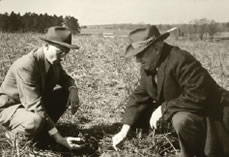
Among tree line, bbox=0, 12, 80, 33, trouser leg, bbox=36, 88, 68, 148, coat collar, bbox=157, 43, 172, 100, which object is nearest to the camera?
coat collar, bbox=157, 43, 172, 100

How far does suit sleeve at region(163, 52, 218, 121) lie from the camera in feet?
7.77

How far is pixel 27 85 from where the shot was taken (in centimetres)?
257

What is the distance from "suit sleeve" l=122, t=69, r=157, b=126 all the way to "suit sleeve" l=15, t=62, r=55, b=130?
65 centimetres

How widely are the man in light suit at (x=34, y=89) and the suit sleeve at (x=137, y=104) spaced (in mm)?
481

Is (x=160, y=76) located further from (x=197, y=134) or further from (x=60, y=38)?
(x=60, y=38)

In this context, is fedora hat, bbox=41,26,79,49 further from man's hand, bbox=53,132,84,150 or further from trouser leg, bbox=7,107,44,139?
man's hand, bbox=53,132,84,150

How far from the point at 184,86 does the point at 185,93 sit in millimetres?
57

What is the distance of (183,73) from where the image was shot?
→ 239cm

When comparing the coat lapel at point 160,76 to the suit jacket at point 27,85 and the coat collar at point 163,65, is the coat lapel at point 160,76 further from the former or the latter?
the suit jacket at point 27,85

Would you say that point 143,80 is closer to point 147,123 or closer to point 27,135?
point 147,123

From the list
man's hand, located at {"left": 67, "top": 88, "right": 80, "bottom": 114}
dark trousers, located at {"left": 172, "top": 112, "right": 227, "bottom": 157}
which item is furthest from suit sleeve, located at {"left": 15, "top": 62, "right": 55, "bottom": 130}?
dark trousers, located at {"left": 172, "top": 112, "right": 227, "bottom": 157}

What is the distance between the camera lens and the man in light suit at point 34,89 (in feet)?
8.49

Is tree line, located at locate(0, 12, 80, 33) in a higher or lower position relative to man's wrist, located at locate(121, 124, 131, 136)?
higher

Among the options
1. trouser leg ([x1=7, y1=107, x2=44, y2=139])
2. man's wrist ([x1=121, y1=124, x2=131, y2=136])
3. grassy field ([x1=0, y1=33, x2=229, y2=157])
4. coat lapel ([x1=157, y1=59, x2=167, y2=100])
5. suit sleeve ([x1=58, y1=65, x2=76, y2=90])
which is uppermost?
coat lapel ([x1=157, y1=59, x2=167, y2=100])
